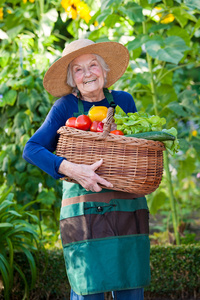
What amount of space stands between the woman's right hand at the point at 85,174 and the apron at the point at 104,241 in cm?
13

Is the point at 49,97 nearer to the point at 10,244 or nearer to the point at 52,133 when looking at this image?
the point at 10,244

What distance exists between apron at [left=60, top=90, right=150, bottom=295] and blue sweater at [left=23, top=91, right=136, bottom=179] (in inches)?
7.4

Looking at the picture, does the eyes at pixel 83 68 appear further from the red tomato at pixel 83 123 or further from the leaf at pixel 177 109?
the leaf at pixel 177 109

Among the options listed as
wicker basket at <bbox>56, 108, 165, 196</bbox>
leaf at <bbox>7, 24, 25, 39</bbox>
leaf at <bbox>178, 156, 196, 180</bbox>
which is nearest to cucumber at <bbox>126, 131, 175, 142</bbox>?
wicker basket at <bbox>56, 108, 165, 196</bbox>

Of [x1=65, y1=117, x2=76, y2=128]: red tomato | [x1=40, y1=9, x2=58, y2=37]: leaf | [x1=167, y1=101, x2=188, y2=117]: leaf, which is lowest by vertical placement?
[x1=65, y1=117, x2=76, y2=128]: red tomato

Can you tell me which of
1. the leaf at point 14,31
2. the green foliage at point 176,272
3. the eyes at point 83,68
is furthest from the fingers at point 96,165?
the leaf at point 14,31

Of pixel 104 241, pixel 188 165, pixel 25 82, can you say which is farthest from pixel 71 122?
pixel 188 165

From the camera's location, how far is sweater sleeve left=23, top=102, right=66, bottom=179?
1.70 m

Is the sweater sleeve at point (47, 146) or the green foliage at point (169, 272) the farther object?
the green foliage at point (169, 272)

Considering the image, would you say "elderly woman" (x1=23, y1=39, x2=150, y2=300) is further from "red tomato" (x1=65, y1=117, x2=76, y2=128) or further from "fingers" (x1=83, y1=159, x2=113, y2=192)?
"red tomato" (x1=65, y1=117, x2=76, y2=128)

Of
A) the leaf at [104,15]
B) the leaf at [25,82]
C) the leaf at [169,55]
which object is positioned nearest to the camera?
the leaf at [169,55]

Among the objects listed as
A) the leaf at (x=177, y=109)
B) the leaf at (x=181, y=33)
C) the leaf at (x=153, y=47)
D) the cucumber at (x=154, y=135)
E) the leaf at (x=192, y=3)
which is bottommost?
the cucumber at (x=154, y=135)

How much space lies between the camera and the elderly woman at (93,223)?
5.64 feet

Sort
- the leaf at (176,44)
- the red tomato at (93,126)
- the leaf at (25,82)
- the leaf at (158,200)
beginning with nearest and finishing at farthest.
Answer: the red tomato at (93,126) → the leaf at (176,44) → the leaf at (25,82) → the leaf at (158,200)
